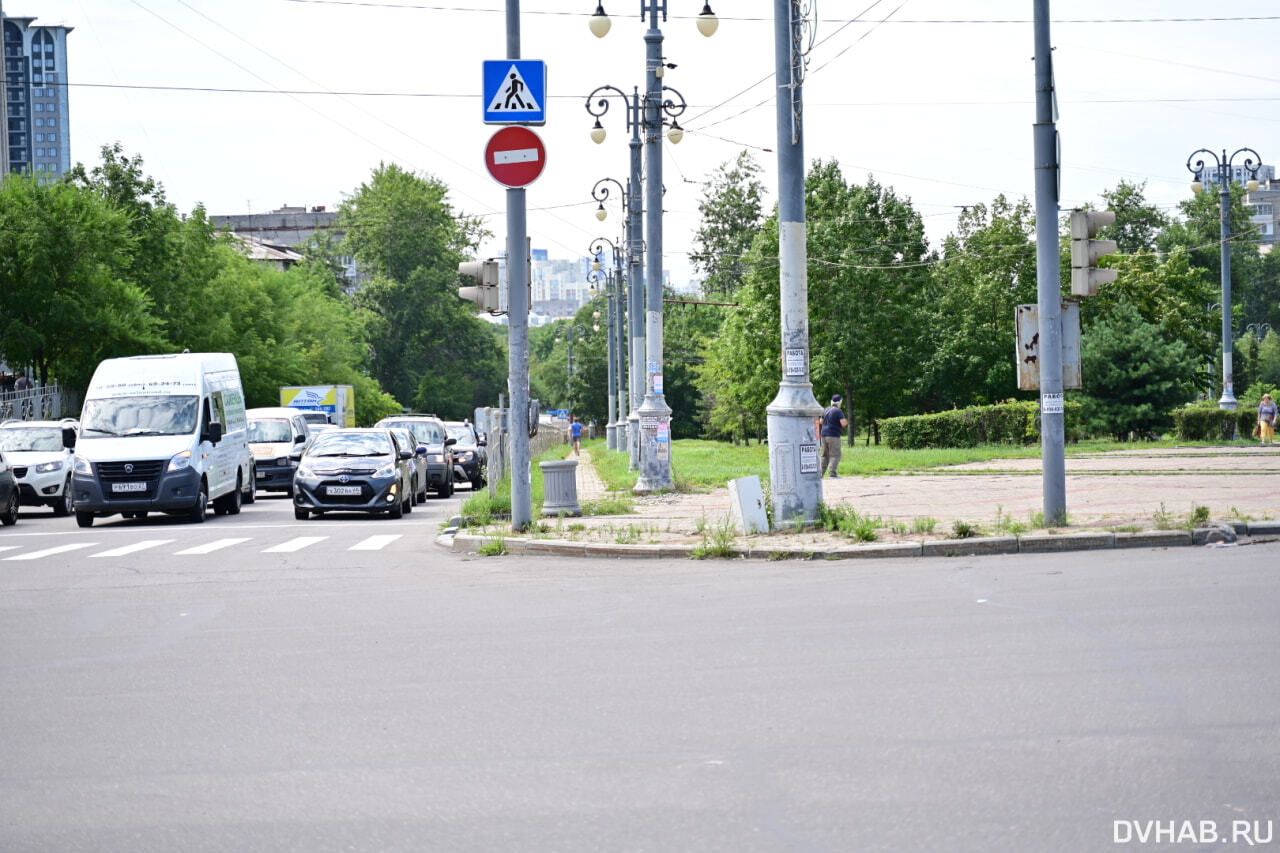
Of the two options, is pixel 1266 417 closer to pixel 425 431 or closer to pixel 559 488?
pixel 425 431

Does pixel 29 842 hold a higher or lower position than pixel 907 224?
lower

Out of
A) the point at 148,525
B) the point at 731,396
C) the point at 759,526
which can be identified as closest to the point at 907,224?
the point at 731,396

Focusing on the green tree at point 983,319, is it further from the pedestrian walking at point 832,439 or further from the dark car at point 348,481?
the dark car at point 348,481

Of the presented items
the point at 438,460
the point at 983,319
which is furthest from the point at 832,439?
the point at 983,319

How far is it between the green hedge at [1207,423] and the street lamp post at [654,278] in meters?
25.5

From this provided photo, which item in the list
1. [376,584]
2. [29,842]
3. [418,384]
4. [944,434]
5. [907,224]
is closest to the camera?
[29,842]

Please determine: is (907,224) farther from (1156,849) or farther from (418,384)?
(1156,849)

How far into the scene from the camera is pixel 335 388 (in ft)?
200

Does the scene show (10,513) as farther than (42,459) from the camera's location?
No

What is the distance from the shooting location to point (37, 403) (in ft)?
145

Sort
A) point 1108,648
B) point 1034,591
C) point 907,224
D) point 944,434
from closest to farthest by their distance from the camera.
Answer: point 1108,648 → point 1034,591 → point 944,434 → point 907,224

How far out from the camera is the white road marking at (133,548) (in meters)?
16.9

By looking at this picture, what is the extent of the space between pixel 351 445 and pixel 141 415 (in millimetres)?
3507

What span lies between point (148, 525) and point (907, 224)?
1692 inches
